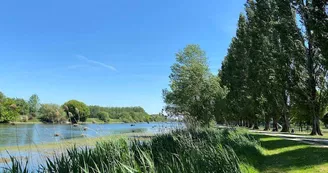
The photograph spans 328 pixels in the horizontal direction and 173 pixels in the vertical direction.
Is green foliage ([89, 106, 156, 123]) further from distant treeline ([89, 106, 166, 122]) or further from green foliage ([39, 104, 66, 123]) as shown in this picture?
green foliage ([39, 104, 66, 123])

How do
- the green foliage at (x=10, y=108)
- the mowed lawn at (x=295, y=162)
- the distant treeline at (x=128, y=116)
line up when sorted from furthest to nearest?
the distant treeline at (x=128, y=116) → the mowed lawn at (x=295, y=162) → the green foliage at (x=10, y=108)

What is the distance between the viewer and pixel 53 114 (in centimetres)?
927

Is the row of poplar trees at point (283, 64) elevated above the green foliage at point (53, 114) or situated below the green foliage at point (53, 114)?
above

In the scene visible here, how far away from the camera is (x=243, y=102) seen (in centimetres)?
3928

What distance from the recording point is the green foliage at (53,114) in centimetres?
891

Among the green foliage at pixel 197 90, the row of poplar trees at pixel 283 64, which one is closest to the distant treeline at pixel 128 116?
the green foliage at pixel 197 90

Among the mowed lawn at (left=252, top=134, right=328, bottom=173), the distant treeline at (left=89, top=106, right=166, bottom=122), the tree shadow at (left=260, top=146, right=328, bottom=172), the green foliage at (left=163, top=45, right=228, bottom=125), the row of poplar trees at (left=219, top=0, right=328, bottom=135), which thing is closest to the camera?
the mowed lawn at (left=252, top=134, right=328, bottom=173)

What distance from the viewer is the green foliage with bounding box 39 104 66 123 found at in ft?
29.2

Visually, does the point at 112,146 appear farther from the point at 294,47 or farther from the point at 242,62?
the point at 242,62

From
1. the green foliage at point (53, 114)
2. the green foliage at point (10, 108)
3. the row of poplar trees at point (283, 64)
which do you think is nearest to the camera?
the green foliage at point (10, 108)

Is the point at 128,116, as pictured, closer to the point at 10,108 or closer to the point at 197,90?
the point at 10,108

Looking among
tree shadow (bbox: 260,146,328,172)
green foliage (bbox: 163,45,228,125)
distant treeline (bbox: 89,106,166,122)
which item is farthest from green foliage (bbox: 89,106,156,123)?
tree shadow (bbox: 260,146,328,172)

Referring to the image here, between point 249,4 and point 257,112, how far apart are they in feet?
47.9

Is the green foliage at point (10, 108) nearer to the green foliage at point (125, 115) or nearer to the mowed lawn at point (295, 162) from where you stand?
the green foliage at point (125, 115)
